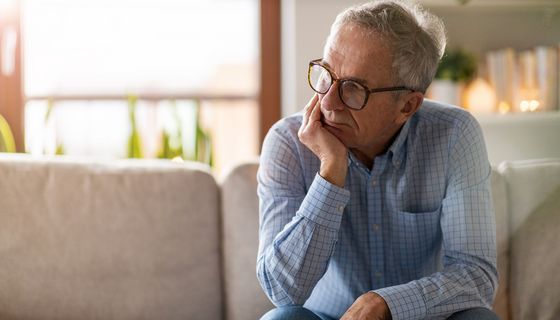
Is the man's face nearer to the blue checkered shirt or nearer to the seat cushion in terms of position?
the blue checkered shirt

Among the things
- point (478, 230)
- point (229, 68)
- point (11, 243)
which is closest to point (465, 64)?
point (229, 68)

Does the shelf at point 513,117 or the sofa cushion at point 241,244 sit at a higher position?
the shelf at point 513,117

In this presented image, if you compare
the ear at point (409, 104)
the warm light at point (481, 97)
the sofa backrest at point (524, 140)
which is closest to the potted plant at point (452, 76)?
the warm light at point (481, 97)

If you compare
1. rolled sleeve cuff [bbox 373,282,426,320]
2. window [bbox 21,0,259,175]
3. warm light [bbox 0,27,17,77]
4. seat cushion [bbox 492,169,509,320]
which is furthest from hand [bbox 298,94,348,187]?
warm light [bbox 0,27,17,77]

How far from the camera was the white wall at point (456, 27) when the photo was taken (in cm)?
298

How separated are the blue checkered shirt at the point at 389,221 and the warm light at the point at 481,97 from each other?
141 centimetres

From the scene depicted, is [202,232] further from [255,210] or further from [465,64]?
[465,64]

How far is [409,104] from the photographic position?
1552 mm

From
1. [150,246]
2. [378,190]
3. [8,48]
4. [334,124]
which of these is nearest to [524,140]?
[378,190]

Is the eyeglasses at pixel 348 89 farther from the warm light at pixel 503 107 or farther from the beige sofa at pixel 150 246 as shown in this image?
the warm light at pixel 503 107

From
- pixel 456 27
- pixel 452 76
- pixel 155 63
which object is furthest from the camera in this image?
pixel 155 63

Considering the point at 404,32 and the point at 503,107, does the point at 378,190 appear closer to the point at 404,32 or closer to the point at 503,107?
the point at 404,32

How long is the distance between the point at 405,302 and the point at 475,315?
0.52 ft

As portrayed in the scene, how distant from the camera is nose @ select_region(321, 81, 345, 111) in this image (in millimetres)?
1446
